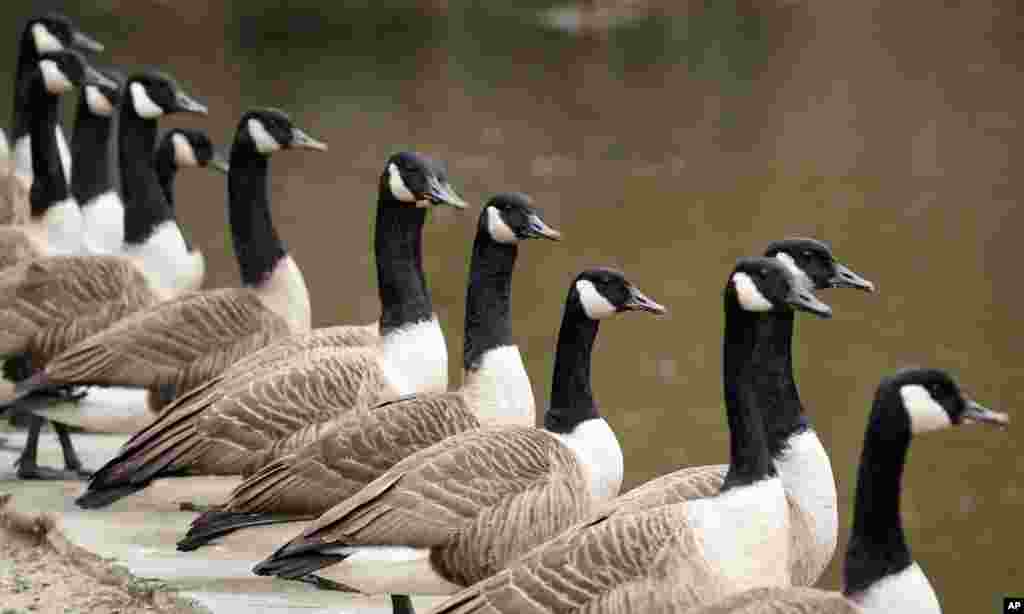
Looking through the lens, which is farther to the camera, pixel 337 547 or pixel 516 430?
pixel 516 430

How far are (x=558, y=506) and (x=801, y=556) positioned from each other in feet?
3.12

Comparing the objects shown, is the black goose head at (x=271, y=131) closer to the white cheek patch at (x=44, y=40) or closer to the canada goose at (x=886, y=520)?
the white cheek patch at (x=44, y=40)

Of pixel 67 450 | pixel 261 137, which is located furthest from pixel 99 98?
pixel 67 450

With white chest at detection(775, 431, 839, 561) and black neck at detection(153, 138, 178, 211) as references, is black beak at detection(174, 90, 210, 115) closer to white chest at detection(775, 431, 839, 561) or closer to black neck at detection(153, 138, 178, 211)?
black neck at detection(153, 138, 178, 211)

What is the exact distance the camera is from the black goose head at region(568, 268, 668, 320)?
826 cm

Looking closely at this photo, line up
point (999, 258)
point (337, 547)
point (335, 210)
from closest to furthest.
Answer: point (337, 547), point (999, 258), point (335, 210)

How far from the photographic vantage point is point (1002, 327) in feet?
51.3

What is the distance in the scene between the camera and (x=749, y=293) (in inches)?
288

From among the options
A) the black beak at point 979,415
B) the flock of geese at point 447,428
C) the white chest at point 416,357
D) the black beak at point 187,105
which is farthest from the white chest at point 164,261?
the black beak at point 979,415

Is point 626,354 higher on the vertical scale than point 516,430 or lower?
lower

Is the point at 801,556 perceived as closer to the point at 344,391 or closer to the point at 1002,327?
the point at 344,391

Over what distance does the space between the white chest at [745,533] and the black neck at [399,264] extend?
8.92ft

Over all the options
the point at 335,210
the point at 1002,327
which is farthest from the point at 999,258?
the point at 335,210

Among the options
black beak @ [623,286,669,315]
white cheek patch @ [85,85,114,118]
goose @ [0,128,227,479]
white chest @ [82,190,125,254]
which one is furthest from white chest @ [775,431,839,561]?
white cheek patch @ [85,85,114,118]
